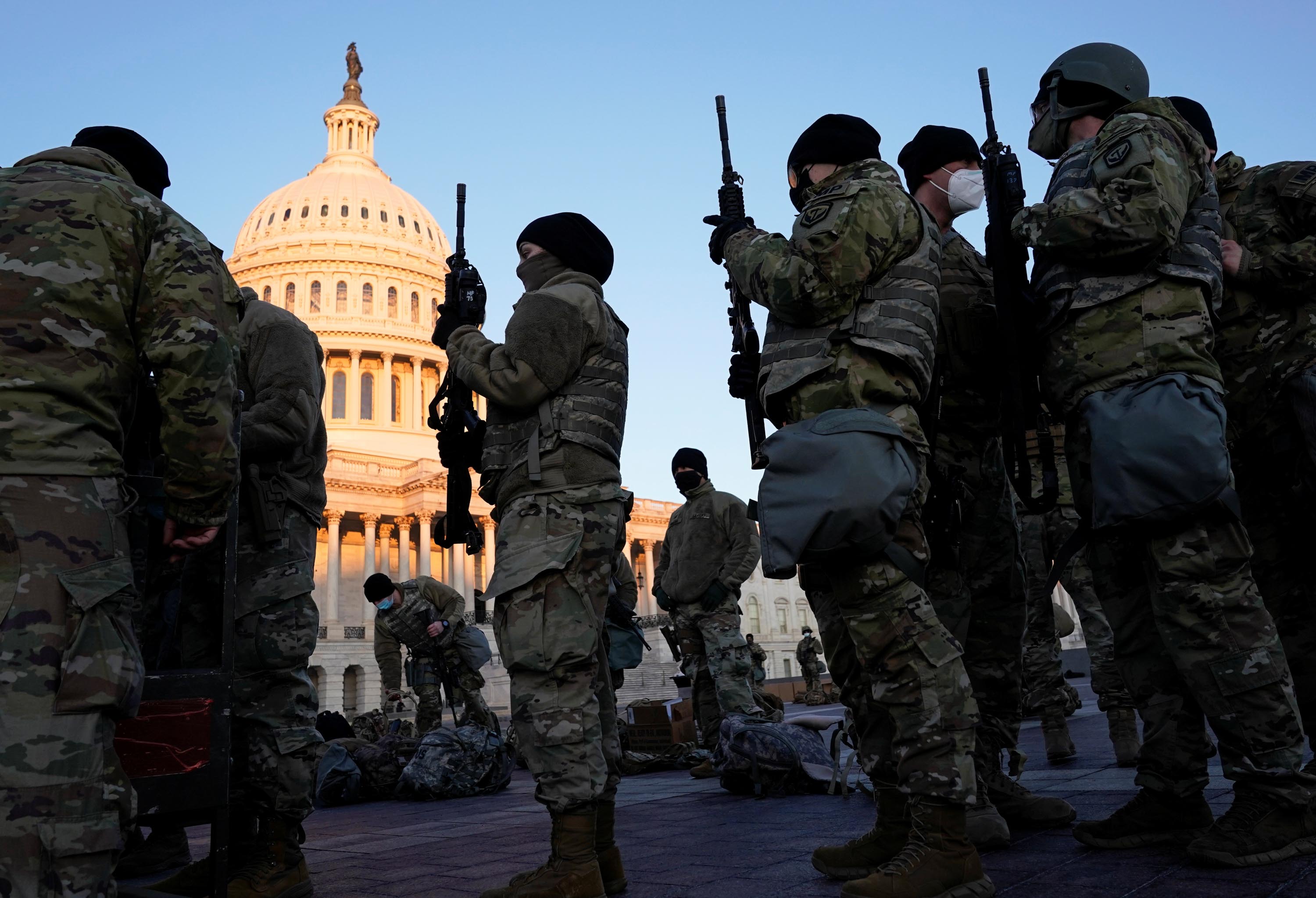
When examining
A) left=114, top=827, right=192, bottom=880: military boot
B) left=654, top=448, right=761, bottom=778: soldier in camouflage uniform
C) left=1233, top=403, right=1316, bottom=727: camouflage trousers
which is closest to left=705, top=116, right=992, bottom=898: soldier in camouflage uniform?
left=1233, top=403, right=1316, bottom=727: camouflage trousers

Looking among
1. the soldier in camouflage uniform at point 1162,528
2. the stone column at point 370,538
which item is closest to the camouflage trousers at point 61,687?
the soldier in camouflage uniform at point 1162,528

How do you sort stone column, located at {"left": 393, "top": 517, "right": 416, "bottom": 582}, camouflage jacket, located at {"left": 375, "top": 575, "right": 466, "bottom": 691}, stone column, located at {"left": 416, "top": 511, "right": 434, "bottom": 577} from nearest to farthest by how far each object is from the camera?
camouflage jacket, located at {"left": 375, "top": 575, "right": 466, "bottom": 691} < stone column, located at {"left": 416, "top": 511, "right": 434, "bottom": 577} < stone column, located at {"left": 393, "top": 517, "right": 416, "bottom": 582}

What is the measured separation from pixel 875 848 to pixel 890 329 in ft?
5.56

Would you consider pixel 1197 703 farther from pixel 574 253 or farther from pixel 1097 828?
pixel 574 253

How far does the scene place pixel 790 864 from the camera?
3570mm

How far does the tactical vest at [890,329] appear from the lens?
10.7 ft

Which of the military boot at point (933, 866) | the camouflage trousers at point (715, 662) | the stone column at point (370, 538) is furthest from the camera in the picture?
the stone column at point (370, 538)

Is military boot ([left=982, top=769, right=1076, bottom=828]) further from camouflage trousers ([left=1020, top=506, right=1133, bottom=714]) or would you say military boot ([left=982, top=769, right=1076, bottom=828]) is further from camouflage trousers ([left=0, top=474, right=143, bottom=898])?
camouflage trousers ([left=0, top=474, right=143, bottom=898])

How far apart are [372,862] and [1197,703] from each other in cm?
348

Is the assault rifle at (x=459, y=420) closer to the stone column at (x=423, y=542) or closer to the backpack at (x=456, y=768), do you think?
the backpack at (x=456, y=768)

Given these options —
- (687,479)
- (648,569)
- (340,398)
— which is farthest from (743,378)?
(340,398)

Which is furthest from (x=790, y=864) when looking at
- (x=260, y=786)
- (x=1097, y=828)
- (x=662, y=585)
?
(x=662, y=585)

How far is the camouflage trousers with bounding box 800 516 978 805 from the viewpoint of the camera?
2918 millimetres

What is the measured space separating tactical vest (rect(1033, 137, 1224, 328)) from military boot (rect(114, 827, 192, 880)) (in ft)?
14.9
